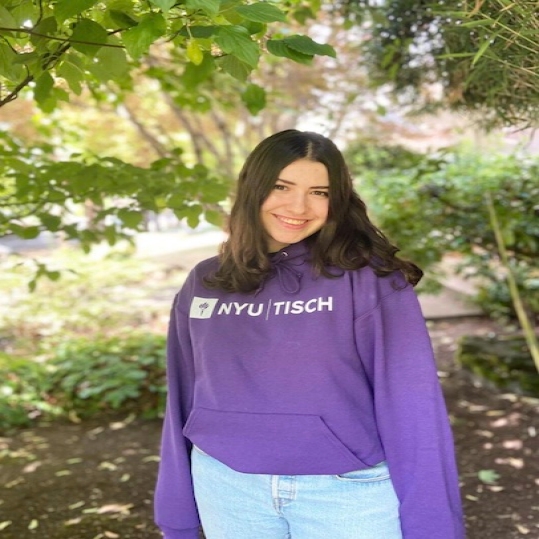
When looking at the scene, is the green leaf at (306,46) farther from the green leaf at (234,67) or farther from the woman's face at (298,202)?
the woman's face at (298,202)

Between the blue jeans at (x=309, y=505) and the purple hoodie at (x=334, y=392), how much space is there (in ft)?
0.10

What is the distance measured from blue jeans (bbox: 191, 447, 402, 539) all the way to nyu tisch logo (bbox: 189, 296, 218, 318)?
1.26 ft

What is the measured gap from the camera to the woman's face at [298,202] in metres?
1.77

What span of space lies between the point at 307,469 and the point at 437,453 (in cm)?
30

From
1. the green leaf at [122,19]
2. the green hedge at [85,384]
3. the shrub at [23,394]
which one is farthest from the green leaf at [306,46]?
the shrub at [23,394]

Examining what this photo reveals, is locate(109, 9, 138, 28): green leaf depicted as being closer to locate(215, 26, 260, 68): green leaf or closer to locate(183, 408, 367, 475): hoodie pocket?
locate(215, 26, 260, 68): green leaf

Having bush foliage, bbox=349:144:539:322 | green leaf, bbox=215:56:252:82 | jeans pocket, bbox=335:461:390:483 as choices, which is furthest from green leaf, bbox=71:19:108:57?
bush foliage, bbox=349:144:539:322

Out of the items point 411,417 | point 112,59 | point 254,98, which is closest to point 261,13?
point 112,59

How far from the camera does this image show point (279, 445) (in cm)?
163

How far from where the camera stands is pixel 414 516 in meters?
1.57

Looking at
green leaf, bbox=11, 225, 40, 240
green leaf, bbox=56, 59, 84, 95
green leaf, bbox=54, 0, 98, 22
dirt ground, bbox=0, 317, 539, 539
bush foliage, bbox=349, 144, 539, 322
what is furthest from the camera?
bush foliage, bbox=349, 144, 539, 322

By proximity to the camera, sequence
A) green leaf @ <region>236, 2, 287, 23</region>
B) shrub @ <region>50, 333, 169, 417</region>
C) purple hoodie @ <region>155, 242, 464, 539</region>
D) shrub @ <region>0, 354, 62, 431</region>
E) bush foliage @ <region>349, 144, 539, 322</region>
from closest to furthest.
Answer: green leaf @ <region>236, 2, 287, 23</region> → purple hoodie @ <region>155, 242, 464, 539</region> → bush foliage @ <region>349, 144, 539, 322</region> → shrub @ <region>0, 354, 62, 431</region> → shrub @ <region>50, 333, 169, 417</region>

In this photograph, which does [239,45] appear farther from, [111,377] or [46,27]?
[111,377]

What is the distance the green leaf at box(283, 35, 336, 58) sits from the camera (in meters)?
1.52
